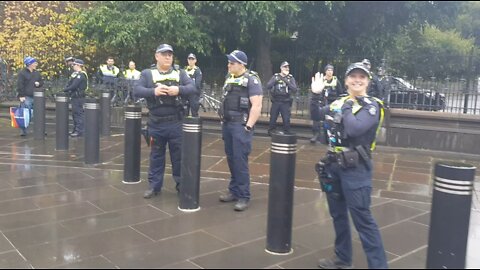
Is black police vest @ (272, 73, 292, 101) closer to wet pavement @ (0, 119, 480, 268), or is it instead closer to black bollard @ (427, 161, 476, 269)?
wet pavement @ (0, 119, 480, 268)

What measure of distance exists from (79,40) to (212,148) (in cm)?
1115

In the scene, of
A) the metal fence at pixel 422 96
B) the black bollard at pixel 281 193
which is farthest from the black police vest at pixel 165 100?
the metal fence at pixel 422 96

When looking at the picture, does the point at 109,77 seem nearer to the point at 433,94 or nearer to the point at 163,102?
the point at 433,94

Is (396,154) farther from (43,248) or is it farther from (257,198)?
(43,248)

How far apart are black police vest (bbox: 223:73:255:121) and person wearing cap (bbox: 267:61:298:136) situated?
4489 mm

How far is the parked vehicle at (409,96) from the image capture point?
1045cm

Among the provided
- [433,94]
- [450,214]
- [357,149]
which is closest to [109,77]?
[433,94]

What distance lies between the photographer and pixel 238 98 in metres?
5.73

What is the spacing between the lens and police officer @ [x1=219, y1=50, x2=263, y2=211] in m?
5.68

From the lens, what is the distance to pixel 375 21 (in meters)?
20.4

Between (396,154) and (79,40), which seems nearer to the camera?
(396,154)

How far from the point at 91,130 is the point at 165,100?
8.42 feet

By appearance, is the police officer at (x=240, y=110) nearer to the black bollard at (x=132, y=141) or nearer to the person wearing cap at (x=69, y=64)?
the black bollard at (x=132, y=141)

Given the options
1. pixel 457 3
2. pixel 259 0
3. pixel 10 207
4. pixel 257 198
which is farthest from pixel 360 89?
pixel 457 3
